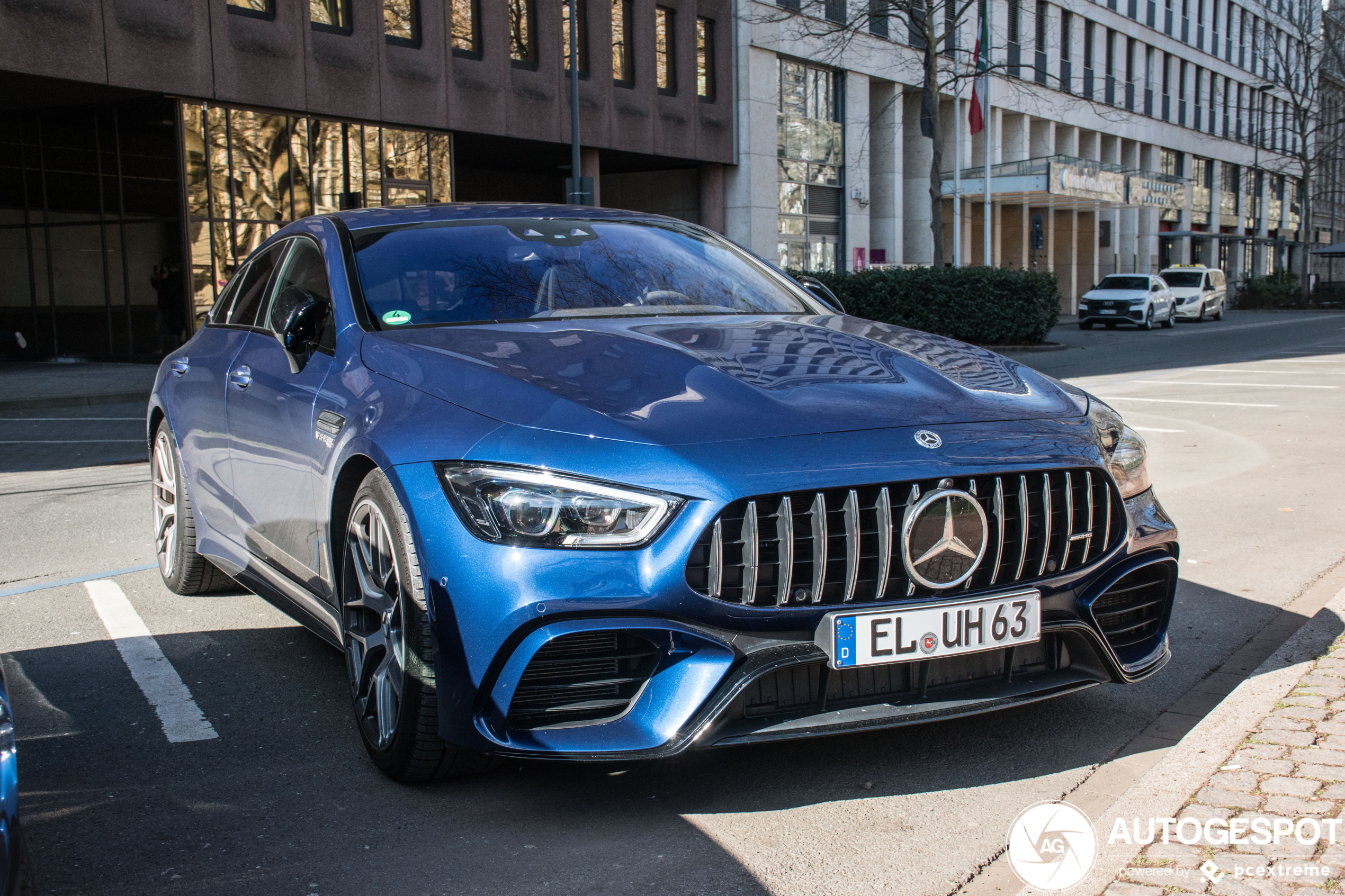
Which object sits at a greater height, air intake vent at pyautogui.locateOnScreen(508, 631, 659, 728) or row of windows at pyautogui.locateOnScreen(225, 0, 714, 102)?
row of windows at pyautogui.locateOnScreen(225, 0, 714, 102)

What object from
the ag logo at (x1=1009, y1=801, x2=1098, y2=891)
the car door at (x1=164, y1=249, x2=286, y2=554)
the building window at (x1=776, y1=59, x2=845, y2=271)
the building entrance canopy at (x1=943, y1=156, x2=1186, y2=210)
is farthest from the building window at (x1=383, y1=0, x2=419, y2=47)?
the ag logo at (x1=1009, y1=801, x2=1098, y2=891)

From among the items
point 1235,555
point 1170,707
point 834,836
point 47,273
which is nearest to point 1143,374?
point 1235,555

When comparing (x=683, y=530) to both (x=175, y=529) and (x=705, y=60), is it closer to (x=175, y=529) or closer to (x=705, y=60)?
(x=175, y=529)

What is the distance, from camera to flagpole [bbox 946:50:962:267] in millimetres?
35906

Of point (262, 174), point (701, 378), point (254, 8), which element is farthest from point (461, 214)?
point (262, 174)

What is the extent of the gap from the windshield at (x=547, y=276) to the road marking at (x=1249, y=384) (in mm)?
13076

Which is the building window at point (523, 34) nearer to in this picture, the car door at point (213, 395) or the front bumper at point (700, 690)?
the car door at point (213, 395)

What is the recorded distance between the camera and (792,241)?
119ft

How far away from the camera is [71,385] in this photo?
18.7m

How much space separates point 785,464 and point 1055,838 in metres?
1.05

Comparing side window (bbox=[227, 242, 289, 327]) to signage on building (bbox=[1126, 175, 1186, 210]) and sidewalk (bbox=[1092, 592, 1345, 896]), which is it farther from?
signage on building (bbox=[1126, 175, 1186, 210])

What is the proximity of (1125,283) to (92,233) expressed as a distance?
1086 inches

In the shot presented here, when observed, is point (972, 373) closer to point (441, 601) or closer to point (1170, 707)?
point (1170, 707)

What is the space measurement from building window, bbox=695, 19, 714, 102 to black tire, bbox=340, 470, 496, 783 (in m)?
30.9
